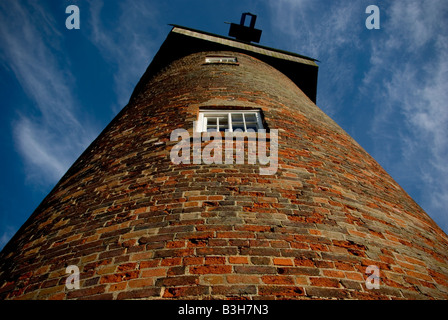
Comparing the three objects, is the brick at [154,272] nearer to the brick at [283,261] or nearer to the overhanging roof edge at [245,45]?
the brick at [283,261]

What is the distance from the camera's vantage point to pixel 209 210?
2.40m

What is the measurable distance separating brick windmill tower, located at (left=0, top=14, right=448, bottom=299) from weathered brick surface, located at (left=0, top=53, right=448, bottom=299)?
0.04 feet

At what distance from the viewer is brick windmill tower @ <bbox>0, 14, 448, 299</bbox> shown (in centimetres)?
190

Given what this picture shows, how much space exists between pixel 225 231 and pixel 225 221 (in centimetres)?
11

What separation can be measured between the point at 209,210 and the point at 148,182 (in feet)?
2.92

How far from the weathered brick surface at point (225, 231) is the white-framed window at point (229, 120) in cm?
23

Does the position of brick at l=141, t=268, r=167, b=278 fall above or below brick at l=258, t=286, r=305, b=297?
above

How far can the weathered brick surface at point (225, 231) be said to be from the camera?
73.9 inches

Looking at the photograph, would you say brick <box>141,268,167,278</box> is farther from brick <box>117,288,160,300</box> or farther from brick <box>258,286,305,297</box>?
brick <box>258,286,305,297</box>

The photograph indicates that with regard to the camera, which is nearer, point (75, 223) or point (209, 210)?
point (209, 210)

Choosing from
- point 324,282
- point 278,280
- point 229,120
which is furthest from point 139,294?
point 229,120

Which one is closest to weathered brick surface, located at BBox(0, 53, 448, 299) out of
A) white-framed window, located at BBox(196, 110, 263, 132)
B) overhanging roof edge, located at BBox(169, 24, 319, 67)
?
white-framed window, located at BBox(196, 110, 263, 132)
